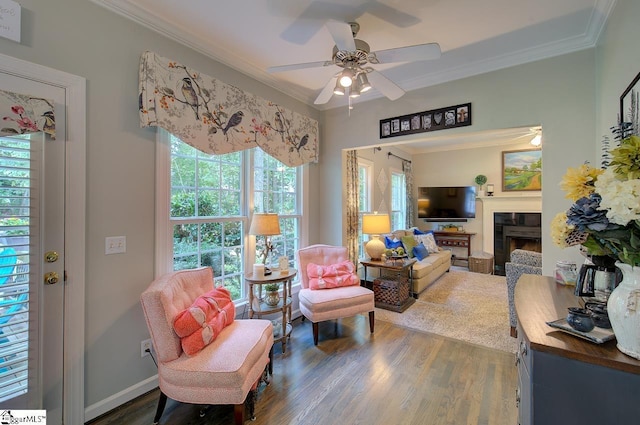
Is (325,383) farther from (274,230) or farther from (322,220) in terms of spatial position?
(322,220)

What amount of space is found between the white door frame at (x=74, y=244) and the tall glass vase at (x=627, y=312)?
2702mm

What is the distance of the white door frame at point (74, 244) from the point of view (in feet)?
5.60

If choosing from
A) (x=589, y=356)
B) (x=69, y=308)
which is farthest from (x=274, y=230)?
(x=589, y=356)

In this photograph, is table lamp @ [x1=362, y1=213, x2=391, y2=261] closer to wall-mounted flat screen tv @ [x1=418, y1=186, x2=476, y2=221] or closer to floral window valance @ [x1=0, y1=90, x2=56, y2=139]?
wall-mounted flat screen tv @ [x1=418, y1=186, x2=476, y2=221]

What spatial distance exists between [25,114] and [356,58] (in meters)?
2.06

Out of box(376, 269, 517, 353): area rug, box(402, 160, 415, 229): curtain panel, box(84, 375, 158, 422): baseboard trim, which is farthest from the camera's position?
box(402, 160, 415, 229): curtain panel

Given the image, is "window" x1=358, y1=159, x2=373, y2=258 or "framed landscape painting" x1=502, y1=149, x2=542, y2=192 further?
"framed landscape painting" x1=502, y1=149, x2=542, y2=192

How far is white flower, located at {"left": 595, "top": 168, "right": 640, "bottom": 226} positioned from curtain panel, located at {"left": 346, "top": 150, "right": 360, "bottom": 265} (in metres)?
3.48

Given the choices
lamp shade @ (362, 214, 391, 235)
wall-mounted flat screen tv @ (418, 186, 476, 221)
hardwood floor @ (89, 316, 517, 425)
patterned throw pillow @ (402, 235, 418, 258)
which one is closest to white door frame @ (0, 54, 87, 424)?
hardwood floor @ (89, 316, 517, 425)

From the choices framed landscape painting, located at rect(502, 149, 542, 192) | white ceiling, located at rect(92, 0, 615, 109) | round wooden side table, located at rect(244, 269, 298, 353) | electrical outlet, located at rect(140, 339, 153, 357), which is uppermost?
Answer: white ceiling, located at rect(92, 0, 615, 109)

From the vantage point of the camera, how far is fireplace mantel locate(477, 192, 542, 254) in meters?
5.50

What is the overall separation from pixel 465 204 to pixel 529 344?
231 inches

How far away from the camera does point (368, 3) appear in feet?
6.29

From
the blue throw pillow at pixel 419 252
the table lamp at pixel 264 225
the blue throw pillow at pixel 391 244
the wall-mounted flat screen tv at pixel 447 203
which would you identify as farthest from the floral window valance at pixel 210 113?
the wall-mounted flat screen tv at pixel 447 203
